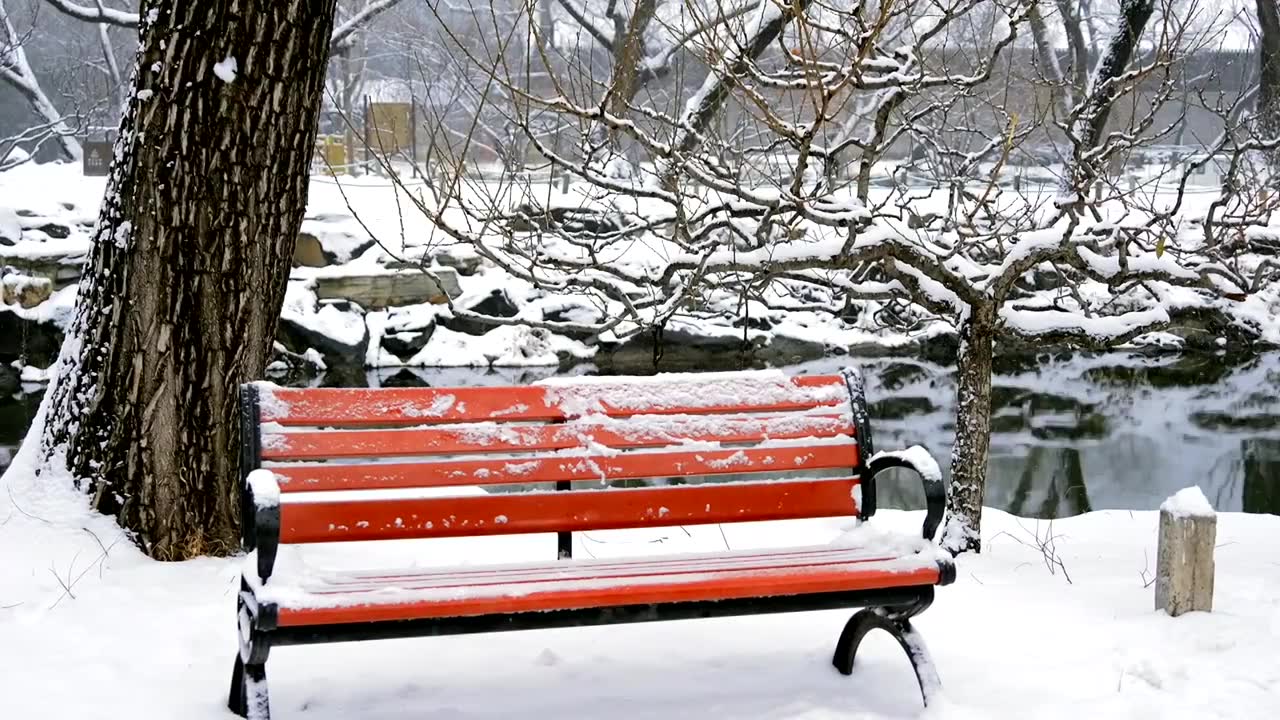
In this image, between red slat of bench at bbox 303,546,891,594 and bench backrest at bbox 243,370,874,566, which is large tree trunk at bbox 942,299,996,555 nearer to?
bench backrest at bbox 243,370,874,566

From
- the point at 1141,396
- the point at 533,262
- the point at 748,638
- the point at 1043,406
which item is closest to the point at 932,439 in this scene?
the point at 1043,406

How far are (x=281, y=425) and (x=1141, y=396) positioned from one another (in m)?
12.3

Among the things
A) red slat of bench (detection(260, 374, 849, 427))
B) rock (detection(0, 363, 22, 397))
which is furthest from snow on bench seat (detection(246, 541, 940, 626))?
rock (detection(0, 363, 22, 397))

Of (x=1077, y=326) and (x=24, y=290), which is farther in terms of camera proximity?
(x=24, y=290)

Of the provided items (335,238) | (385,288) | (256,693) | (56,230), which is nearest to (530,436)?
(256,693)

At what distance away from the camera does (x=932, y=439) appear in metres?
11.1

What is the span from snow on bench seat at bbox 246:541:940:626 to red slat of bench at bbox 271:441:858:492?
281mm

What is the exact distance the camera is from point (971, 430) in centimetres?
521

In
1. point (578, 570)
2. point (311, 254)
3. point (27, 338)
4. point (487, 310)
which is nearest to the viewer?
point (578, 570)

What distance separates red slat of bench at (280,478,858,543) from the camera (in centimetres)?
307

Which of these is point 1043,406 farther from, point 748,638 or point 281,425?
point 281,425

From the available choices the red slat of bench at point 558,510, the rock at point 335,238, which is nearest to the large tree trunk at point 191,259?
the red slat of bench at point 558,510

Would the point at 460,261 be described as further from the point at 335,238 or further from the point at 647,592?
the point at 647,592

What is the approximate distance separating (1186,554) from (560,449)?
1922mm
